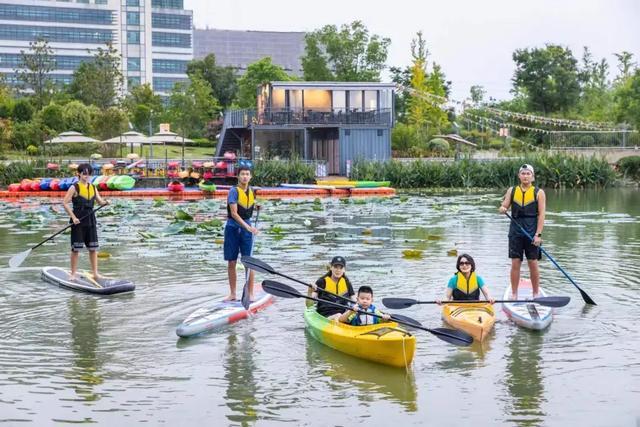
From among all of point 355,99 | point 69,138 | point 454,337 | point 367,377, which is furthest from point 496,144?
point 367,377

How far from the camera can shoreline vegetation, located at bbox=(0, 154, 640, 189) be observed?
41844 mm

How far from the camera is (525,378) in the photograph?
901 cm

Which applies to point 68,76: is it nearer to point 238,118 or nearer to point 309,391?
point 238,118

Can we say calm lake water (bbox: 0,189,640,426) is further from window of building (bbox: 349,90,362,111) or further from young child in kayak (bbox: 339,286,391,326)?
window of building (bbox: 349,90,362,111)

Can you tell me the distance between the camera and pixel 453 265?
53.4ft

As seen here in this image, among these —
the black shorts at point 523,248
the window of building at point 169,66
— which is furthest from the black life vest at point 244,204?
the window of building at point 169,66

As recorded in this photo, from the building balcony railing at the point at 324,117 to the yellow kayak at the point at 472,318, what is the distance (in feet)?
122

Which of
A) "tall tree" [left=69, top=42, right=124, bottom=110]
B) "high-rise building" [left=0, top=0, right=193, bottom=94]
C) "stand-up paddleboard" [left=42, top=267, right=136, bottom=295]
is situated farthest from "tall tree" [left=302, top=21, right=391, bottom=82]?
"stand-up paddleboard" [left=42, top=267, right=136, bottom=295]

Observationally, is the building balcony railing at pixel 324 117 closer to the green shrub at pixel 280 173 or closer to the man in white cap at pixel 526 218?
the green shrub at pixel 280 173

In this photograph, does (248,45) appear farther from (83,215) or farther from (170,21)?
(83,215)

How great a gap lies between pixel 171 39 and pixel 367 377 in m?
114

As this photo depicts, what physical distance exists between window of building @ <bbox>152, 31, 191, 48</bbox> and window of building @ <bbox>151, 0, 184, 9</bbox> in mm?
3387

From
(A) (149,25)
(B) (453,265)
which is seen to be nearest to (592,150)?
(B) (453,265)

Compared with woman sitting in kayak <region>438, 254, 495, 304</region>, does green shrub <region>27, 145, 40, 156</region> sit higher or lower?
higher
